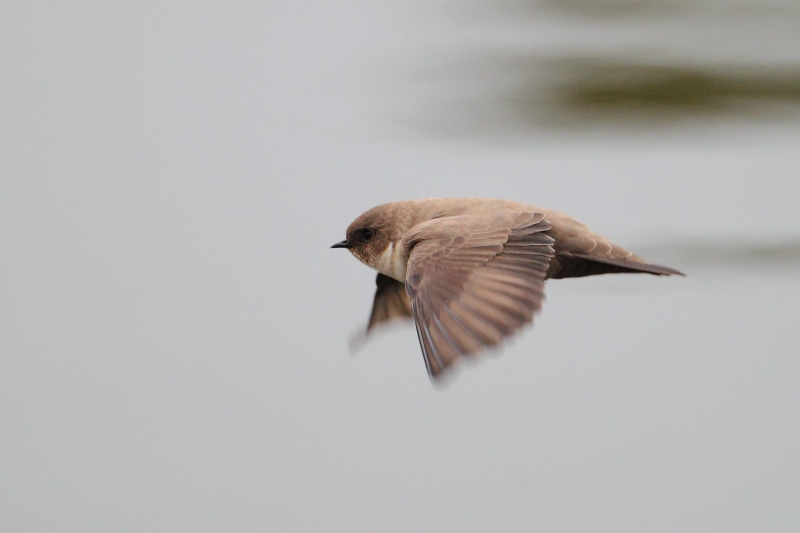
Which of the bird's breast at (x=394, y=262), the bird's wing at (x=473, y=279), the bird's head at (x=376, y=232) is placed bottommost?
the bird's wing at (x=473, y=279)

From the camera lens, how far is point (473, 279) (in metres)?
2.95

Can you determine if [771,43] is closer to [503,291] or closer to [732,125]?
[732,125]

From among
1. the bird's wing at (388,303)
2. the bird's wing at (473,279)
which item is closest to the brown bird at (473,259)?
the bird's wing at (473,279)

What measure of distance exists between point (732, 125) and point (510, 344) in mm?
3669

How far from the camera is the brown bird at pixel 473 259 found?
2.74 metres

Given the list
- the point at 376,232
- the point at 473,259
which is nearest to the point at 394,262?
the point at 376,232

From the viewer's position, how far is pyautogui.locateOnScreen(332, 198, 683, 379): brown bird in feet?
9.00

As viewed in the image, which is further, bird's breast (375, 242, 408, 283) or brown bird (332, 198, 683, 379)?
bird's breast (375, 242, 408, 283)

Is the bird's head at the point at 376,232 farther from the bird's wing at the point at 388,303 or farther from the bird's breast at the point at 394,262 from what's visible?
the bird's wing at the point at 388,303

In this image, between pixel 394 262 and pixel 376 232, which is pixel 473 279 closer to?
pixel 394 262

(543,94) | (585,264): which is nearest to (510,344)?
(585,264)

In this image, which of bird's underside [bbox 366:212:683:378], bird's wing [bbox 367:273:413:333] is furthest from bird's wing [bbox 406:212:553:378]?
bird's wing [bbox 367:273:413:333]

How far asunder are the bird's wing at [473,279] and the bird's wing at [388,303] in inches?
24.7

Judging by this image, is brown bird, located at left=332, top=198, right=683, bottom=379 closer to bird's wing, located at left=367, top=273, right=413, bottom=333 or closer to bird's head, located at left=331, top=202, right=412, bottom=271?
bird's head, located at left=331, top=202, right=412, bottom=271
